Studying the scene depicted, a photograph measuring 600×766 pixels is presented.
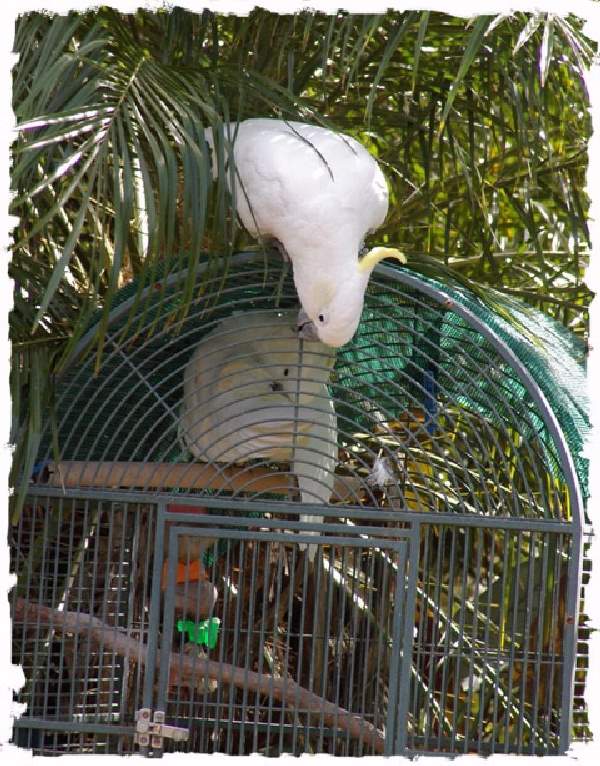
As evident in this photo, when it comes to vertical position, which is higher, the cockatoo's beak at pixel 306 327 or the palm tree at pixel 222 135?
the palm tree at pixel 222 135

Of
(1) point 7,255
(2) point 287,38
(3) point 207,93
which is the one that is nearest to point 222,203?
(3) point 207,93

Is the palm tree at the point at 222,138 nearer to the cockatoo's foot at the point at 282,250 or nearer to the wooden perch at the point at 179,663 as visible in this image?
the cockatoo's foot at the point at 282,250

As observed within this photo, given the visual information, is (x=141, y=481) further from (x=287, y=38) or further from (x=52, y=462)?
(x=287, y=38)

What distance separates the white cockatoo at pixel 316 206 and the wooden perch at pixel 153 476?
502 mm

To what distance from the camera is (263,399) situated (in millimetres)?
3092

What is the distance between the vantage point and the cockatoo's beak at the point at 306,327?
2.81 metres

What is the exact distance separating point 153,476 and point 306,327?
619 mm

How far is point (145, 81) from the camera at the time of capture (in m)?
2.71

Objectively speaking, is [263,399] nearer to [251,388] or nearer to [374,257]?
[251,388]

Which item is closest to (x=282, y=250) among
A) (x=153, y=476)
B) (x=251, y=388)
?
(x=251, y=388)

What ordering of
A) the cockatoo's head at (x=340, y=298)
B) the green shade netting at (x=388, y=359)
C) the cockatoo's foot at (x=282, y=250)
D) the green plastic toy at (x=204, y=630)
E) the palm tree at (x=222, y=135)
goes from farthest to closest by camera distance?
the green plastic toy at (x=204, y=630) → the green shade netting at (x=388, y=359) → the cockatoo's foot at (x=282, y=250) → the cockatoo's head at (x=340, y=298) → the palm tree at (x=222, y=135)

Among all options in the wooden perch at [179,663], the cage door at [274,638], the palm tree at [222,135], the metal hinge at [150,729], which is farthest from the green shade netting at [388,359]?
the metal hinge at [150,729]

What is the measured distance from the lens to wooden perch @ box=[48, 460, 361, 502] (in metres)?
2.94

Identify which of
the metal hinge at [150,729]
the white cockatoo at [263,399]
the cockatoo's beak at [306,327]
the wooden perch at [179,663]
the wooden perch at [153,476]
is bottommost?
the metal hinge at [150,729]
